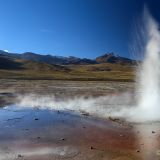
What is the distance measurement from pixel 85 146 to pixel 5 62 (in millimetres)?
157869

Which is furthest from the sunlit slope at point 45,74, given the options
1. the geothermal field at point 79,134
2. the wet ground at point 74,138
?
the wet ground at point 74,138

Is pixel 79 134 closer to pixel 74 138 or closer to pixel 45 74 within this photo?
pixel 74 138

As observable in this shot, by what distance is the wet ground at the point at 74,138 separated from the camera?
1526 centimetres

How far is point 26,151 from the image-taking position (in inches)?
615

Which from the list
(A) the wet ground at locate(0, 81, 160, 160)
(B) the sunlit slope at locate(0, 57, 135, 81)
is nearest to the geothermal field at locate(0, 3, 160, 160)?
(A) the wet ground at locate(0, 81, 160, 160)

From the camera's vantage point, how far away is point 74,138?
18578 millimetres

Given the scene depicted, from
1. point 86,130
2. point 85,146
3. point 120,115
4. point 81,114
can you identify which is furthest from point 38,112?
point 85,146

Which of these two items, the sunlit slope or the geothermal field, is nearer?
the geothermal field

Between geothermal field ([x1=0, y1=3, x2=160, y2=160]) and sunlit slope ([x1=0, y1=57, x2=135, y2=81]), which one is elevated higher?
sunlit slope ([x1=0, y1=57, x2=135, y2=81])

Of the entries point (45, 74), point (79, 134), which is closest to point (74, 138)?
point (79, 134)

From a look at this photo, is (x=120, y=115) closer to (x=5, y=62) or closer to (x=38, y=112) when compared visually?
(x=38, y=112)

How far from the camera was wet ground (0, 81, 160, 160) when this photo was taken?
1526 cm

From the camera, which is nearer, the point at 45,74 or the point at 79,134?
the point at 79,134

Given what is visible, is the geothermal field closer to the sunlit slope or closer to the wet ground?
the wet ground
